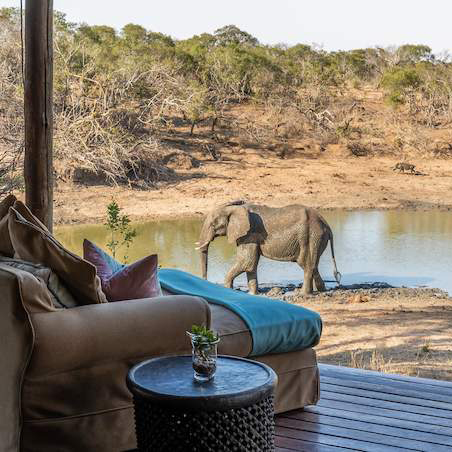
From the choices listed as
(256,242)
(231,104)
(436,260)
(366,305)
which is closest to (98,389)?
(366,305)

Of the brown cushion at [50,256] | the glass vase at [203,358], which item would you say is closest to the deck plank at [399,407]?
the glass vase at [203,358]

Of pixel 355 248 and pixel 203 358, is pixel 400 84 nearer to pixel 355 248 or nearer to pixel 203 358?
pixel 355 248

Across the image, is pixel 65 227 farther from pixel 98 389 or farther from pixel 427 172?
pixel 98 389

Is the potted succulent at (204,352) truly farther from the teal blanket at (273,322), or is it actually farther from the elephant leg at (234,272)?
the elephant leg at (234,272)

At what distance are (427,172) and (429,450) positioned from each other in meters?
10.2

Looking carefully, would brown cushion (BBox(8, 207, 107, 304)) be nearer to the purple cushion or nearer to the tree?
the purple cushion

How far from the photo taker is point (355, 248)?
9.80 meters

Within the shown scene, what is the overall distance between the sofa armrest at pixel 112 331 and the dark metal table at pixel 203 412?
0.58ft

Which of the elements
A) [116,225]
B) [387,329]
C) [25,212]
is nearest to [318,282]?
→ [387,329]

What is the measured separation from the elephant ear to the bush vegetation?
251cm

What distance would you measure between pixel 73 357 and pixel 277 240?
233 inches

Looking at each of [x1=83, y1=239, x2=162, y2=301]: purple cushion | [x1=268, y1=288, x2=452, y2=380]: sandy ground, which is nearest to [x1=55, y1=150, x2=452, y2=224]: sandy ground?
[x1=268, y1=288, x2=452, y2=380]: sandy ground

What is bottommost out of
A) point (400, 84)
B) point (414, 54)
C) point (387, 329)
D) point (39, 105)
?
point (387, 329)

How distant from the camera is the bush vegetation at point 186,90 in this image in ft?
34.8
